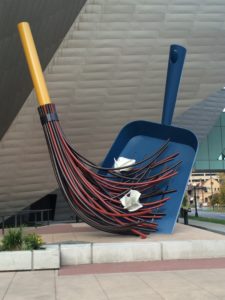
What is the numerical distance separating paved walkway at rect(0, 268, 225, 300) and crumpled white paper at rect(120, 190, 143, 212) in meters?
3.22

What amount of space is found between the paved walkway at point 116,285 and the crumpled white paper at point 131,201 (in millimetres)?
3217

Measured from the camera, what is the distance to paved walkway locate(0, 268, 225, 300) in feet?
18.7

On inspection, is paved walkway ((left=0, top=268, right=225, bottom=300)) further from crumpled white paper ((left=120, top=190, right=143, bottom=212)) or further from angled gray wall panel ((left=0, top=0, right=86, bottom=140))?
angled gray wall panel ((left=0, top=0, right=86, bottom=140))

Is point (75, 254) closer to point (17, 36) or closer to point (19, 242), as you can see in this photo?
point (19, 242)

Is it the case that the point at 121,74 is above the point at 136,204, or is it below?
above

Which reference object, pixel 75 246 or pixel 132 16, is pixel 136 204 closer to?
pixel 75 246

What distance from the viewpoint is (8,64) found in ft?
55.1

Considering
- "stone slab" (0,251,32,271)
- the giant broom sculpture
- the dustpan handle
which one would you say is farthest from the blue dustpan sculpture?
"stone slab" (0,251,32,271)

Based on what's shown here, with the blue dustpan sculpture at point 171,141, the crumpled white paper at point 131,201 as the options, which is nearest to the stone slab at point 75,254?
the crumpled white paper at point 131,201

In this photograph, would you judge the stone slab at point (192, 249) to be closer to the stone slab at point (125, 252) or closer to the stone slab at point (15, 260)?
the stone slab at point (125, 252)

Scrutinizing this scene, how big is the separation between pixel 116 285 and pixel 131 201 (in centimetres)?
420

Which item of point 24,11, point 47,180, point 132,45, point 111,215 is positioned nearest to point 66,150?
point 111,215

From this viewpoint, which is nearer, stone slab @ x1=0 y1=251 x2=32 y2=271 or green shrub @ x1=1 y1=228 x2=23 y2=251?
stone slab @ x1=0 y1=251 x2=32 y2=271

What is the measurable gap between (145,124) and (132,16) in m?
6.73
